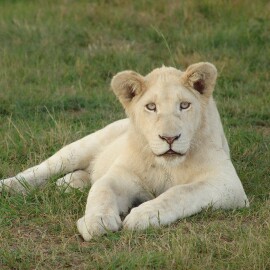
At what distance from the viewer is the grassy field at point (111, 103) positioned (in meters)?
4.59

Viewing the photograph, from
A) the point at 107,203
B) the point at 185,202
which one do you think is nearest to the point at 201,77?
the point at 185,202

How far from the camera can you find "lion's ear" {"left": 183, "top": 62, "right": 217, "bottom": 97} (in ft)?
17.6

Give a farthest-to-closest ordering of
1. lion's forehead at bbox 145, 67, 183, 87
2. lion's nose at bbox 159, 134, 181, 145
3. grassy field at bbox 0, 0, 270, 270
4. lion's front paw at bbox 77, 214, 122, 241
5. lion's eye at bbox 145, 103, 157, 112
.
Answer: lion's forehead at bbox 145, 67, 183, 87 → lion's eye at bbox 145, 103, 157, 112 → lion's nose at bbox 159, 134, 181, 145 → lion's front paw at bbox 77, 214, 122, 241 → grassy field at bbox 0, 0, 270, 270

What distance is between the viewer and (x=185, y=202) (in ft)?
16.7

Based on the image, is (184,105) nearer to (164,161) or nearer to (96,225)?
(164,161)

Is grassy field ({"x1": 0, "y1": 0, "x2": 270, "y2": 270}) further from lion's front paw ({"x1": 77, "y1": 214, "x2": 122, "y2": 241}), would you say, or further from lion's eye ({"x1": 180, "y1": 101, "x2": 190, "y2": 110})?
lion's eye ({"x1": 180, "y1": 101, "x2": 190, "y2": 110})

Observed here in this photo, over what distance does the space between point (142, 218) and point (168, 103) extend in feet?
2.37

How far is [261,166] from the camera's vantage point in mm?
6520

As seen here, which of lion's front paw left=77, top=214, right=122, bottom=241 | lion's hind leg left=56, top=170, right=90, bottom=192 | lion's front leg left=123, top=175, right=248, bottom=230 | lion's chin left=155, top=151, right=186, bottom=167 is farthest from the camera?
lion's hind leg left=56, top=170, right=90, bottom=192

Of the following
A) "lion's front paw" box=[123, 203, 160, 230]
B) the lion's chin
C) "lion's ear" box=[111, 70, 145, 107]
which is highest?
"lion's ear" box=[111, 70, 145, 107]

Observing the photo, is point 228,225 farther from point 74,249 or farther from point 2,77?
point 2,77

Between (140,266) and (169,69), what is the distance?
5.14 ft

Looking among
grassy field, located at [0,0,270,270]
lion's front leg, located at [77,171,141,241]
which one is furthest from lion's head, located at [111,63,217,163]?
grassy field, located at [0,0,270,270]

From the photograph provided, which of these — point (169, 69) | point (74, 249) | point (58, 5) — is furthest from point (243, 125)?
point (58, 5)
